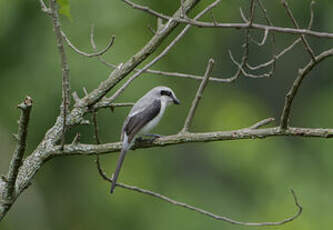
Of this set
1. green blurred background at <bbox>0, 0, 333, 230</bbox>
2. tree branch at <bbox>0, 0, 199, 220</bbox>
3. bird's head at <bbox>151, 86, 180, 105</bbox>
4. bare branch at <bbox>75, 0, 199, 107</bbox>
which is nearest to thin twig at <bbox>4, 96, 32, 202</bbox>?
tree branch at <bbox>0, 0, 199, 220</bbox>

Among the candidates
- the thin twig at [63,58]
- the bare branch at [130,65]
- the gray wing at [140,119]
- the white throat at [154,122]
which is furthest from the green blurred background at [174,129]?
the thin twig at [63,58]

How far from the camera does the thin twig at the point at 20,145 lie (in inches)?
131

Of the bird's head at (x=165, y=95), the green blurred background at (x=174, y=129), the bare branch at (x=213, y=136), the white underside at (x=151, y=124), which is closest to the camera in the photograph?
the bare branch at (x=213, y=136)

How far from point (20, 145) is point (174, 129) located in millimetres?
10039

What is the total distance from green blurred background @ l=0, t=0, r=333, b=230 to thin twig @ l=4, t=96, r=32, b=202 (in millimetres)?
6217

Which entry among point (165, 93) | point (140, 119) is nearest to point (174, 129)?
point (165, 93)

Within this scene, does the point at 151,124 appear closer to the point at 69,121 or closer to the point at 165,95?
the point at 165,95

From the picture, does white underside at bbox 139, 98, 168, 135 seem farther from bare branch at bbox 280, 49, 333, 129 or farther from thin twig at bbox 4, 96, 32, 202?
bare branch at bbox 280, 49, 333, 129

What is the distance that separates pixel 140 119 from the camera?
237 inches

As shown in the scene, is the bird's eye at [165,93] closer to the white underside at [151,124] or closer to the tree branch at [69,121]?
the white underside at [151,124]

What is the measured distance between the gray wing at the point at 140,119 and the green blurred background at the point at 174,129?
384cm

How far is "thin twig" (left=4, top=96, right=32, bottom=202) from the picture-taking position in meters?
3.33

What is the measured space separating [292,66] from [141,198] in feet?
17.5

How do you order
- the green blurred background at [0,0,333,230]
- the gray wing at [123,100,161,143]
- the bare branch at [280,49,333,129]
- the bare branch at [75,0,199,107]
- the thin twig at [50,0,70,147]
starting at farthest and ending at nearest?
the green blurred background at [0,0,333,230] < the gray wing at [123,100,161,143] < the bare branch at [75,0,199,107] < the thin twig at [50,0,70,147] < the bare branch at [280,49,333,129]
